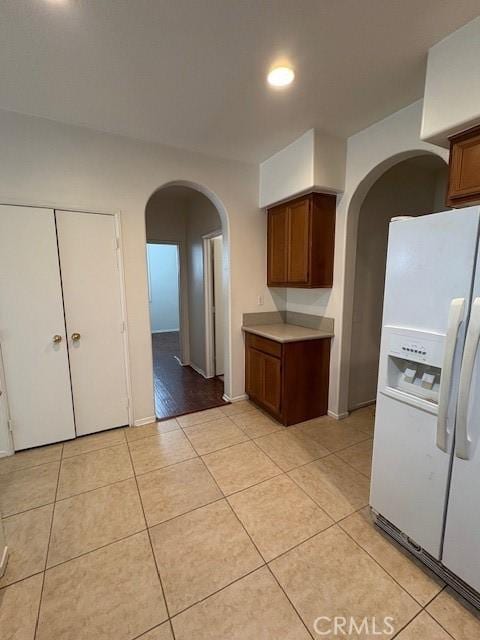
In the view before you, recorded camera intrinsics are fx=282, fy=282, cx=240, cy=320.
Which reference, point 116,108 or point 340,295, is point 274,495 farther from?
point 116,108

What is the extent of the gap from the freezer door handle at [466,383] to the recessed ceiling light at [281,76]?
1.71 m

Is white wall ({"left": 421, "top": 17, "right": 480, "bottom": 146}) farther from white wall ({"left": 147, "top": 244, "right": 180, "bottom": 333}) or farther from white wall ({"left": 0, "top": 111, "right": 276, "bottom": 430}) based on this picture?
white wall ({"left": 147, "top": 244, "right": 180, "bottom": 333})

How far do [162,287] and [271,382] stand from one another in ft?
20.5

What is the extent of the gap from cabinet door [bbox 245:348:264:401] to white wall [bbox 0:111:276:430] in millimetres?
106

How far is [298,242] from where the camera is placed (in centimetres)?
285

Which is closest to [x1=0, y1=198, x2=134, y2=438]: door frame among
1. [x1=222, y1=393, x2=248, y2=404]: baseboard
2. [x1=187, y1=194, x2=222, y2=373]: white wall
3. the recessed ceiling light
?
[x1=222, y1=393, x2=248, y2=404]: baseboard

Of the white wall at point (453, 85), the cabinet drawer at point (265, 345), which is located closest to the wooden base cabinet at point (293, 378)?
the cabinet drawer at point (265, 345)

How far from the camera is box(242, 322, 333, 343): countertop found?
Result: 2.71m

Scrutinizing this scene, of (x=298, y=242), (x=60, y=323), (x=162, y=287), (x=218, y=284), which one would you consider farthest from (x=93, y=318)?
(x=162, y=287)

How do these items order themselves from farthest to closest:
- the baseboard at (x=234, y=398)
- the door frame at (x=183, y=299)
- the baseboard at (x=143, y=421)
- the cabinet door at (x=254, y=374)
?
the door frame at (x=183, y=299), the baseboard at (x=234, y=398), the cabinet door at (x=254, y=374), the baseboard at (x=143, y=421)

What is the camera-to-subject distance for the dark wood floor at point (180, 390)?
10.7 feet

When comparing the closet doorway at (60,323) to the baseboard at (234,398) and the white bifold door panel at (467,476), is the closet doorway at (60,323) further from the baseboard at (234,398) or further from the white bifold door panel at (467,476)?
the white bifold door panel at (467,476)

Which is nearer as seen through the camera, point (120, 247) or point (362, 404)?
point (120, 247)

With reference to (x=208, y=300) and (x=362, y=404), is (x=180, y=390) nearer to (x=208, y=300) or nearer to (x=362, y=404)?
(x=208, y=300)
